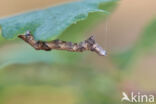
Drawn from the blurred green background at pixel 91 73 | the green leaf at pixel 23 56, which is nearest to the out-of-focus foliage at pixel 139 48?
the blurred green background at pixel 91 73

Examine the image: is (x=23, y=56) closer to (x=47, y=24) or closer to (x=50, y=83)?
(x=50, y=83)

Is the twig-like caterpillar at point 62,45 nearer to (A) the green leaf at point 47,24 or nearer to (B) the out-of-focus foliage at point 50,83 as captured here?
(A) the green leaf at point 47,24

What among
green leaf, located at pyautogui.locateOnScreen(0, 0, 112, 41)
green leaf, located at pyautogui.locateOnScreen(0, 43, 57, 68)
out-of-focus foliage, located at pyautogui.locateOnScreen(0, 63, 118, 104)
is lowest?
out-of-focus foliage, located at pyautogui.locateOnScreen(0, 63, 118, 104)

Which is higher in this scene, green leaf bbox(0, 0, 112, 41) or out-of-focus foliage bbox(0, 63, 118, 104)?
green leaf bbox(0, 0, 112, 41)

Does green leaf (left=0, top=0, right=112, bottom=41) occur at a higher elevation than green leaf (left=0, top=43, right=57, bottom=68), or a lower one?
higher

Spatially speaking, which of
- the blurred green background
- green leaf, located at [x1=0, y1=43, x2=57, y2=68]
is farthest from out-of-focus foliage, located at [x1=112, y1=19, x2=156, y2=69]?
green leaf, located at [x1=0, y1=43, x2=57, y2=68]

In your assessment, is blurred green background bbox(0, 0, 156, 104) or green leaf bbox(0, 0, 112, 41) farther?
blurred green background bbox(0, 0, 156, 104)

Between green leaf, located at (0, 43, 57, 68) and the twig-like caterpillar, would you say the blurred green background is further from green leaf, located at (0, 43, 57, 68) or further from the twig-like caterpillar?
the twig-like caterpillar

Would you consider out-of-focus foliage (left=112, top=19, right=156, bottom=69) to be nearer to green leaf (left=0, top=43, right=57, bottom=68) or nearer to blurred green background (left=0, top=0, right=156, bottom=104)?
blurred green background (left=0, top=0, right=156, bottom=104)

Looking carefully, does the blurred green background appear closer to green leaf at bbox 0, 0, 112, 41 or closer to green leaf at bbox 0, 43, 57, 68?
green leaf at bbox 0, 43, 57, 68

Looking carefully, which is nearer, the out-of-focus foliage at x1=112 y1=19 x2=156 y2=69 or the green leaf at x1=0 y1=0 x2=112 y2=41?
the green leaf at x1=0 y1=0 x2=112 y2=41
